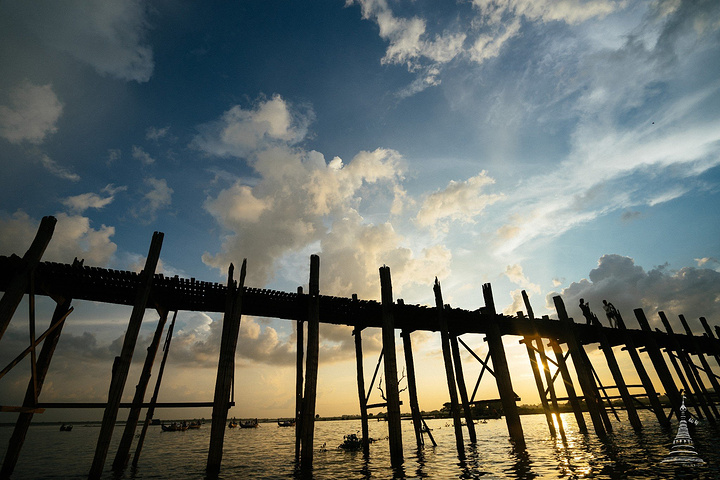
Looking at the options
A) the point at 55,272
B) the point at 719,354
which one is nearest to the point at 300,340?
the point at 55,272

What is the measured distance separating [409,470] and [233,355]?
7.71 m

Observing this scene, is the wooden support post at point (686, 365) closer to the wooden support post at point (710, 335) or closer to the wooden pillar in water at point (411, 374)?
the wooden support post at point (710, 335)

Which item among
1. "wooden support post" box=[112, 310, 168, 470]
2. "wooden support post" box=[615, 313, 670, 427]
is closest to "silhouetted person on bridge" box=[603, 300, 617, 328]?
"wooden support post" box=[615, 313, 670, 427]

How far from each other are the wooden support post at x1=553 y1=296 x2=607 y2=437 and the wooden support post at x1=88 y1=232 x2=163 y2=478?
1822 cm

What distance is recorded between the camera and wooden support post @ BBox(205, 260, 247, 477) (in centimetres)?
977

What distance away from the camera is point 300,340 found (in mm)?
14367

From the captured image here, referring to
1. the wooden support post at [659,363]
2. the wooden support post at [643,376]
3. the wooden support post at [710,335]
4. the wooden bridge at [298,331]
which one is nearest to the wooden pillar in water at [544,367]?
the wooden bridge at [298,331]

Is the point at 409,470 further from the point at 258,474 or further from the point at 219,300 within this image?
the point at 219,300

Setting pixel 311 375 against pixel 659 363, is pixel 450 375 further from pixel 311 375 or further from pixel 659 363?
pixel 659 363

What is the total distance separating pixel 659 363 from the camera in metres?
19.7

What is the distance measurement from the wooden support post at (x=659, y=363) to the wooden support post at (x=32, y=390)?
2920 cm

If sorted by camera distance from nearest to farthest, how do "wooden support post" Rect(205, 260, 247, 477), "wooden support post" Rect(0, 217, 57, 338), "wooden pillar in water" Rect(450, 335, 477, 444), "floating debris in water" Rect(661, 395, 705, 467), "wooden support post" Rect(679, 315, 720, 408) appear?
"floating debris in water" Rect(661, 395, 705, 467), "wooden support post" Rect(0, 217, 57, 338), "wooden support post" Rect(205, 260, 247, 477), "wooden pillar in water" Rect(450, 335, 477, 444), "wooden support post" Rect(679, 315, 720, 408)

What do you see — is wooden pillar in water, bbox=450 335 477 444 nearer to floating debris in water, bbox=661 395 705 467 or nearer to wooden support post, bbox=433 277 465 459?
wooden support post, bbox=433 277 465 459

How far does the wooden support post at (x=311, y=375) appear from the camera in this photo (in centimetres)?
997
